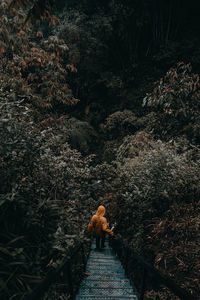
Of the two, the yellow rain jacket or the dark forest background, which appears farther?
the yellow rain jacket

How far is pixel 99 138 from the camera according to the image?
44.2 ft

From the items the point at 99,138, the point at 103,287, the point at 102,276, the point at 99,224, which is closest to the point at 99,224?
the point at 99,224

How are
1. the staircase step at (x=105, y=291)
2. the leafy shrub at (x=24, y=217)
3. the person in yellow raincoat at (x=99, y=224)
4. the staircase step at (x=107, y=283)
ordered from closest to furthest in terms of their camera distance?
1. the leafy shrub at (x=24, y=217)
2. the staircase step at (x=105, y=291)
3. the staircase step at (x=107, y=283)
4. the person in yellow raincoat at (x=99, y=224)

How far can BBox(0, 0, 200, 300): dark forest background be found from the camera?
2.62 m

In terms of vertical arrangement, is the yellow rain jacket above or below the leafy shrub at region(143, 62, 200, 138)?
below

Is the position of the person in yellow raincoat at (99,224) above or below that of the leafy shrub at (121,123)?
below

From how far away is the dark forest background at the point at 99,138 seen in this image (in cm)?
262

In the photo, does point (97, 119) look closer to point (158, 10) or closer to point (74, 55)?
point (74, 55)

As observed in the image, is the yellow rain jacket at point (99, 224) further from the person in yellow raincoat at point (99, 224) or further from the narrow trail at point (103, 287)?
the narrow trail at point (103, 287)

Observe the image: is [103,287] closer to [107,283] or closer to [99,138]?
[107,283]

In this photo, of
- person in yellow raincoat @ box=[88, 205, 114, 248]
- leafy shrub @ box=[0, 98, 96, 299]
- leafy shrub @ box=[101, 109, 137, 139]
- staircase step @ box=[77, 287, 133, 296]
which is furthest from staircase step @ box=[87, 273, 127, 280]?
leafy shrub @ box=[101, 109, 137, 139]

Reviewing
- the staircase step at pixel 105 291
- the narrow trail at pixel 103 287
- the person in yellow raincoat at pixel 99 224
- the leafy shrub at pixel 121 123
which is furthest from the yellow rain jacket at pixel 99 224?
the leafy shrub at pixel 121 123

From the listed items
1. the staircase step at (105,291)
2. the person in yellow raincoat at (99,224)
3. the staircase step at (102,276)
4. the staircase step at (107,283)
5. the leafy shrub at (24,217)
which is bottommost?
the staircase step at (102,276)

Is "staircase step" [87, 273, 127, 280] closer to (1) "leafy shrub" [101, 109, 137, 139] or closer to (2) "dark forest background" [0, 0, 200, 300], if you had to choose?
(2) "dark forest background" [0, 0, 200, 300]
